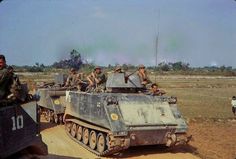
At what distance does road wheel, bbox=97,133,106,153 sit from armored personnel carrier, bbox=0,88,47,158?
14.1 ft

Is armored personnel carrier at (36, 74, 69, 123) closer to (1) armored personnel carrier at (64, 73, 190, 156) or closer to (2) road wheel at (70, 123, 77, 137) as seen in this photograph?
(2) road wheel at (70, 123, 77, 137)

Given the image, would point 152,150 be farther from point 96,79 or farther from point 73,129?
point 96,79

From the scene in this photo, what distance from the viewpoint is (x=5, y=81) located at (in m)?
8.14

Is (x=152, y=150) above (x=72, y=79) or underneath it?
underneath

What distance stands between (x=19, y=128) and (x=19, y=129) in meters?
0.02

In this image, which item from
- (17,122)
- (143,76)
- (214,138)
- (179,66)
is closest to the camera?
(17,122)

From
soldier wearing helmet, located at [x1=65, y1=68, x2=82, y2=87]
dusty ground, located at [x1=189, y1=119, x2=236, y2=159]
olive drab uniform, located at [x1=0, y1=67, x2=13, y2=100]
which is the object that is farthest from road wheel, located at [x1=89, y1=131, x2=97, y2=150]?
soldier wearing helmet, located at [x1=65, y1=68, x2=82, y2=87]

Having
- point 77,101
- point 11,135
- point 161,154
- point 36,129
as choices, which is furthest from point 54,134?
point 11,135

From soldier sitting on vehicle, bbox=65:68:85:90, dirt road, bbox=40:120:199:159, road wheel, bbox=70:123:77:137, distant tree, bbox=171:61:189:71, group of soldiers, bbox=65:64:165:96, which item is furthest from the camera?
distant tree, bbox=171:61:189:71

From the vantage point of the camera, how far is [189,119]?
21.8 meters

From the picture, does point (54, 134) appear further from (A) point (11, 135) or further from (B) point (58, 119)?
(A) point (11, 135)

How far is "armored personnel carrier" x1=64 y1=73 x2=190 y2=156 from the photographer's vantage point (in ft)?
40.5

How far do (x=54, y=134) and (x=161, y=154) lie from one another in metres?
5.16

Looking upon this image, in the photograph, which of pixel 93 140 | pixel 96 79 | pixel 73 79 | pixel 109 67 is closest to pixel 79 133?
pixel 93 140
